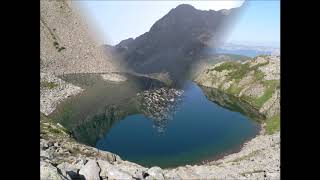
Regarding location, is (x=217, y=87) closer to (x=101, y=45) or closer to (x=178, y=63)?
(x=101, y=45)

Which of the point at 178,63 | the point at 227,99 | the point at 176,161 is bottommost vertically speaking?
the point at 176,161

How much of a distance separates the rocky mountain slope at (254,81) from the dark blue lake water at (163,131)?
15.0 feet

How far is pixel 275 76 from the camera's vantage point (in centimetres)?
9244

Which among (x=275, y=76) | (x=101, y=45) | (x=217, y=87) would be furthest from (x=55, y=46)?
(x=275, y=76)

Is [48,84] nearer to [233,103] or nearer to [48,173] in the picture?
[233,103]

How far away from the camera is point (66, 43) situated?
146625mm

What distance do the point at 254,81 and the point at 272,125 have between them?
31.7 m

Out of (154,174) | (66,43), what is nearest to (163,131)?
(154,174)

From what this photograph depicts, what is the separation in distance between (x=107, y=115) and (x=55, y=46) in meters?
73.8

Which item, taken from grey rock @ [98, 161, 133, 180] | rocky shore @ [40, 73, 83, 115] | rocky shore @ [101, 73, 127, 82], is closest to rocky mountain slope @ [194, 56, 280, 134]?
rocky shore @ [101, 73, 127, 82]

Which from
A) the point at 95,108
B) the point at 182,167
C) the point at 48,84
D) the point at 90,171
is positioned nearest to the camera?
the point at 90,171

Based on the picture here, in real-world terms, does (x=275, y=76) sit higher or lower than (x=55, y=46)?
lower
